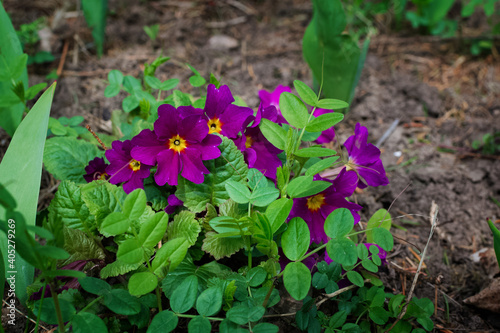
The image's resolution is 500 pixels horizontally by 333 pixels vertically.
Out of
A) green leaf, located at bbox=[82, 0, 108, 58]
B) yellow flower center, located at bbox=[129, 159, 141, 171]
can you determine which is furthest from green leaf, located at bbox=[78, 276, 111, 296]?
green leaf, located at bbox=[82, 0, 108, 58]

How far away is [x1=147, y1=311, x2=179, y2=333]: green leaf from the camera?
899mm

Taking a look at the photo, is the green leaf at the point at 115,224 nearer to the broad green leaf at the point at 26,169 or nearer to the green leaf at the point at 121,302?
the green leaf at the point at 121,302

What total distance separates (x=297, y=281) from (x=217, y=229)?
0.77 feet

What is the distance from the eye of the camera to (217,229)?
1005mm

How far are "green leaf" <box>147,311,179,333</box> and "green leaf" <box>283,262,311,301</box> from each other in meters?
0.27

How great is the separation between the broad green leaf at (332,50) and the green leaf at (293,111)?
1.92ft

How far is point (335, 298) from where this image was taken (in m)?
1.20

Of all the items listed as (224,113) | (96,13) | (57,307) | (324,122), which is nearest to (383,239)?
(324,122)

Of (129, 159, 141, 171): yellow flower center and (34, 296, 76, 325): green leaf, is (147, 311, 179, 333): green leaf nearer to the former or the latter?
(34, 296, 76, 325): green leaf

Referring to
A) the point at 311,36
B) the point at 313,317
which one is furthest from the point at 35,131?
the point at 311,36

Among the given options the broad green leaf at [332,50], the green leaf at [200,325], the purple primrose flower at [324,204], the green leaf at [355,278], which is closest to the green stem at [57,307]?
the green leaf at [200,325]

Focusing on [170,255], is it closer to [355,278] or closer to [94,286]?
[94,286]

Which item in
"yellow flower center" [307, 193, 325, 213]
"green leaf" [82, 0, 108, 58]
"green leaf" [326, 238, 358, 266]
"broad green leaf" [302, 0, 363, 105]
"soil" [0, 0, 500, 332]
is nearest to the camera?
"green leaf" [326, 238, 358, 266]

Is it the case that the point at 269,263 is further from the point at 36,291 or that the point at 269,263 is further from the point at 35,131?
the point at 35,131
